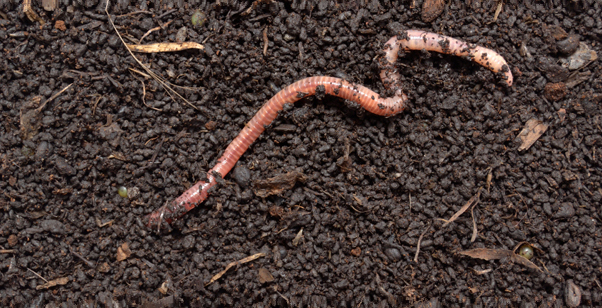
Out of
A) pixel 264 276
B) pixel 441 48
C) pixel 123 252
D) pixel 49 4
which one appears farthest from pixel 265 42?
pixel 123 252

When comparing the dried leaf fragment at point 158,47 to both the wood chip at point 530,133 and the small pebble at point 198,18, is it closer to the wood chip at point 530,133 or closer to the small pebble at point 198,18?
the small pebble at point 198,18

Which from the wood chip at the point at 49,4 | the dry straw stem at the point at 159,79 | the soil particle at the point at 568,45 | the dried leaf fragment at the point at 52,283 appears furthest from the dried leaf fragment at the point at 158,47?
the soil particle at the point at 568,45

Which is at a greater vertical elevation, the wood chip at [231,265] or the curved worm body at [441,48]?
the curved worm body at [441,48]

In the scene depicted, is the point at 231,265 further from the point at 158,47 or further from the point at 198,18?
the point at 198,18

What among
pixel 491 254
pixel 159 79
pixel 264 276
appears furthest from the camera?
pixel 159 79

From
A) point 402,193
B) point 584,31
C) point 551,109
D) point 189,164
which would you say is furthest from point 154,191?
point 584,31
